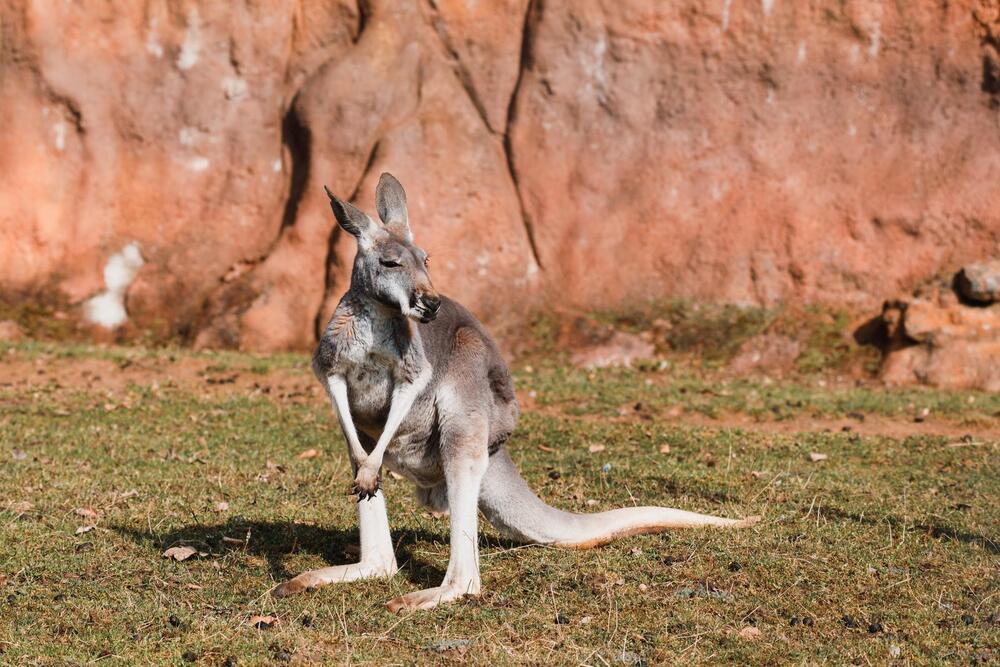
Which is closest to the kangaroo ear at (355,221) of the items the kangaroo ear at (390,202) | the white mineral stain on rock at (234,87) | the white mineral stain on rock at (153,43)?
the kangaroo ear at (390,202)

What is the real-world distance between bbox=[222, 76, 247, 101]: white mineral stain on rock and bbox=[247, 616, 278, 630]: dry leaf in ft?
34.8

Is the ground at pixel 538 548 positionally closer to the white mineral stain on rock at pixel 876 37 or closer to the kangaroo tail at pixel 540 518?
the kangaroo tail at pixel 540 518

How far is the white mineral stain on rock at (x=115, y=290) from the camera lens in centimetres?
1343

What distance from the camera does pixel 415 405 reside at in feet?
15.8

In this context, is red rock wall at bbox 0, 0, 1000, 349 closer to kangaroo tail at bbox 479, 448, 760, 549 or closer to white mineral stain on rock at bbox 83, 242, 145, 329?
white mineral stain on rock at bbox 83, 242, 145, 329

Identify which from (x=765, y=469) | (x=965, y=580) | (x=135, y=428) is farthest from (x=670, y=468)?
(x=135, y=428)

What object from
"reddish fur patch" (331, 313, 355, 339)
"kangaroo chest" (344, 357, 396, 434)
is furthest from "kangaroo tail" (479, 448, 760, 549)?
"reddish fur patch" (331, 313, 355, 339)

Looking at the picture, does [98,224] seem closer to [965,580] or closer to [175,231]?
[175,231]

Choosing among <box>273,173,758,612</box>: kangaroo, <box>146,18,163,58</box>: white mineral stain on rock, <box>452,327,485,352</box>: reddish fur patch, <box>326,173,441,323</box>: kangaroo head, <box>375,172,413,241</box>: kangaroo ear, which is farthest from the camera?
<box>146,18,163,58</box>: white mineral stain on rock

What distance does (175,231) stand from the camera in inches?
546

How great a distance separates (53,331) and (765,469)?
8.82 m

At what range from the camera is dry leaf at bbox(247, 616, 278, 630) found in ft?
14.2

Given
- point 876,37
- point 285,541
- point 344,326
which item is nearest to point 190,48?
point 876,37

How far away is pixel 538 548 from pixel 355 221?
5.46 ft
